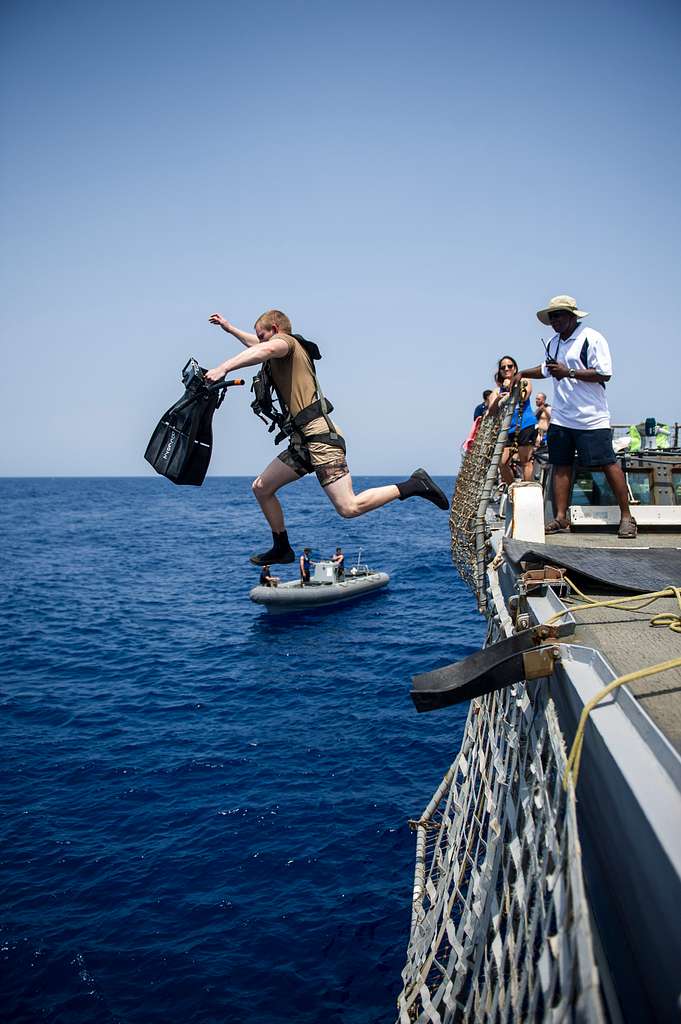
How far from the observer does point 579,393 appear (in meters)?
7.31

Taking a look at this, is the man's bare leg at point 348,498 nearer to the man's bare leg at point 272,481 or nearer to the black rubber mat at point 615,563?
the man's bare leg at point 272,481

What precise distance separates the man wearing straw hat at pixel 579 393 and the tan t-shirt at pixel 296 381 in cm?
260

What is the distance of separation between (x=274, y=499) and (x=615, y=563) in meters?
2.77

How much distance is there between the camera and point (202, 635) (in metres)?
29.9

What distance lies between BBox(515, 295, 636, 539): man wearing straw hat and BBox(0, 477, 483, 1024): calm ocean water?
7379 mm

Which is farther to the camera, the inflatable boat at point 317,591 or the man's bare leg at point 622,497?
the inflatable boat at point 317,591

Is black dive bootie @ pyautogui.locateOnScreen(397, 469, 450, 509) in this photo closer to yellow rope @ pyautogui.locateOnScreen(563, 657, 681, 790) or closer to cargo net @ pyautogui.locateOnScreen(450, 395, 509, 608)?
cargo net @ pyautogui.locateOnScreen(450, 395, 509, 608)

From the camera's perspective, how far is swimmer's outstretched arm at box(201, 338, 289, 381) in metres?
4.77

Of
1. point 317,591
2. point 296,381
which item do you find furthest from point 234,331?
point 317,591

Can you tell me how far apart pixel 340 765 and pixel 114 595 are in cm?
2651

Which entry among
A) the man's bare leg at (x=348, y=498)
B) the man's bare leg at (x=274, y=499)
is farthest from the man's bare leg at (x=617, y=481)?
the man's bare leg at (x=274, y=499)

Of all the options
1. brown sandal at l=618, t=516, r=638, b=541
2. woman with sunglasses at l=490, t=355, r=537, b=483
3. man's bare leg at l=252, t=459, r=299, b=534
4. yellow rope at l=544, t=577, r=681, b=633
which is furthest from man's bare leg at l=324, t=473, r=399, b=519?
woman with sunglasses at l=490, t=355, r=537, b=483

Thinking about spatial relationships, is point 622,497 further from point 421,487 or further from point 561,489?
point 421,487

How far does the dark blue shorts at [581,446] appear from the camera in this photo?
23.9 ft
